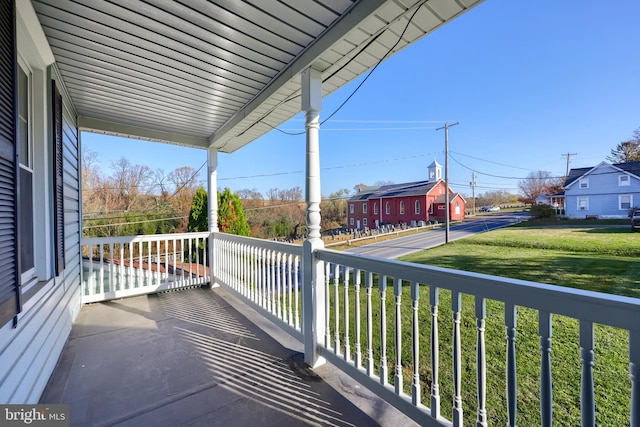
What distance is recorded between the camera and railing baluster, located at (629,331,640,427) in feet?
2.66

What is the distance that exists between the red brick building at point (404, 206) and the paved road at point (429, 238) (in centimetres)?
52

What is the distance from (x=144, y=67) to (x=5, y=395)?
8.23ft

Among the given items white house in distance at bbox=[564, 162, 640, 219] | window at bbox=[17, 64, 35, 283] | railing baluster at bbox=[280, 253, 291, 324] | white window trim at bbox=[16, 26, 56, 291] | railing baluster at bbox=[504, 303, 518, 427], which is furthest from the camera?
railing baluster at bbox=[280, 253, 291, 324]

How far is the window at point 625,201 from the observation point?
7.82 feet

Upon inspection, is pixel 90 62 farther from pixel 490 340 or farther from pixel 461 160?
pixel 461 160

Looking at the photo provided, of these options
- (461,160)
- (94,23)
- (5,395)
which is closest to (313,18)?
(94,23)

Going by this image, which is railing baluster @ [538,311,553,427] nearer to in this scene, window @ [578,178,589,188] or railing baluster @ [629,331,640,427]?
railing baluster @ [629,331,640,427]

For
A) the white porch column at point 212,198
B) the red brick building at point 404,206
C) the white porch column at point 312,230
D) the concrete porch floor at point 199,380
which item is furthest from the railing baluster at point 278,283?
the red brick building at point 404,206

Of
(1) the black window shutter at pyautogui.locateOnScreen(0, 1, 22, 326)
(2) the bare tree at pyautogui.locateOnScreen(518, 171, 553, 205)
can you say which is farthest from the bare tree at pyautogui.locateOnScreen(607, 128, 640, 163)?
(1) the black window shutter at pyautogui.locateOnScreen(0, 1, 22, 326)

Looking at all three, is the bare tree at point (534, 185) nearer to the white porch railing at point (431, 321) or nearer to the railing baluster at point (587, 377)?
the white porch railing at point (431, 321)

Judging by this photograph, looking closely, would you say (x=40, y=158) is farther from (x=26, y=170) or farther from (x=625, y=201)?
(x=625, y=201)

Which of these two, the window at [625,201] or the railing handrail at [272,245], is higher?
the window at [625,201]

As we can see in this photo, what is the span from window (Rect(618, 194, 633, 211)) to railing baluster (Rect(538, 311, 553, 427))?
2.36 meters

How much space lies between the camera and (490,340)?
3.04 metres
